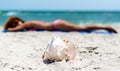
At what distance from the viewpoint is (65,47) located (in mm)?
3457

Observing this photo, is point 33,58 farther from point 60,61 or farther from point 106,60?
point 106,60

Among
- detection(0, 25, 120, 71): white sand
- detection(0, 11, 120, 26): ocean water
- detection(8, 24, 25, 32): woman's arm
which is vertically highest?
detection(0, 11, 120, 26): ocean water

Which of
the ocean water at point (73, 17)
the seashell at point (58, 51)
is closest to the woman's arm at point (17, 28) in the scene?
the seashell at point (58, 51)

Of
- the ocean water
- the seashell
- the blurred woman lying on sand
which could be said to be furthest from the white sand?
the ocean water

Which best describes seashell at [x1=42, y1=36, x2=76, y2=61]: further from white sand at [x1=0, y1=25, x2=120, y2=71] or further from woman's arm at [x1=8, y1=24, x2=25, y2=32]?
woman's arm at [x1=8, y1=24, x2=25, y2=32]

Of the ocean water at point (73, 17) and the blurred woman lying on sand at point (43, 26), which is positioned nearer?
the blurred woman lying on sand at point (43, 26)

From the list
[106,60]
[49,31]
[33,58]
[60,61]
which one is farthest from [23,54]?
[49,31]

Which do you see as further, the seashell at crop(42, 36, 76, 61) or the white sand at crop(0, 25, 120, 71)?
the seashell at crop(42, 36, 76, 61)

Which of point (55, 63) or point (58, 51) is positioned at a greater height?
point (58, 51)

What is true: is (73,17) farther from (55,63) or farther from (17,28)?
(55,63)

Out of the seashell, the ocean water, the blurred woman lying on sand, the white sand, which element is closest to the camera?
the white sand

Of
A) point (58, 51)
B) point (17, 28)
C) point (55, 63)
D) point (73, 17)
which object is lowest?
point (55, 63)

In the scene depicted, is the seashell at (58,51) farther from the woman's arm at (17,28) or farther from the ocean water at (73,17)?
the ocean water at (73,17)

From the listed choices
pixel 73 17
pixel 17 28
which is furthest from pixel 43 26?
pixel 73 17
